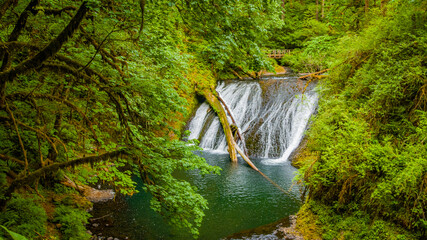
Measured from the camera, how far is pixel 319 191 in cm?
619

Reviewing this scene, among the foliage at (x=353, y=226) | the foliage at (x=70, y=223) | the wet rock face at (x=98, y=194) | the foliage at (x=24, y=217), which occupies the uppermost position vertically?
the foliage at (x=353, y=226)

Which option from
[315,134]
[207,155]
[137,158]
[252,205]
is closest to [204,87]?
[207,155]

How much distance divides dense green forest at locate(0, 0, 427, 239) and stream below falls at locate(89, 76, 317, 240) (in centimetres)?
116

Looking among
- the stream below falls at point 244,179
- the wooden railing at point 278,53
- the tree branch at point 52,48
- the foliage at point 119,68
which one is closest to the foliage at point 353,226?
the stream below falls at point 244,179

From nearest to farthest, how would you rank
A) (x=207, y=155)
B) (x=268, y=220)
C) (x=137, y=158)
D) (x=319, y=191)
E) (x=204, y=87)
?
(x=137, y=158), (x=319, y=191), (x=268, y=220), (x=207, y=155), (x=204, y=87)

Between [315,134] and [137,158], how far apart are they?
4.30m

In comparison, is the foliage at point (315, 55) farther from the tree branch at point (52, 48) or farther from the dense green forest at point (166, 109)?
the tree branch at point (52, 48)

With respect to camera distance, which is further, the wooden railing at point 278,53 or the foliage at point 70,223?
the wooden railing at point 278,53

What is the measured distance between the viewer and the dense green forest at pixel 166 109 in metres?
3.49

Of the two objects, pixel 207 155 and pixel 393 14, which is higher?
pixel 393 14

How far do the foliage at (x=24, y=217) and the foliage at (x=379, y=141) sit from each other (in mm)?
5061

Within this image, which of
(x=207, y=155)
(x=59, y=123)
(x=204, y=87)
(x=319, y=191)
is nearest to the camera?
(x=59, y=123)

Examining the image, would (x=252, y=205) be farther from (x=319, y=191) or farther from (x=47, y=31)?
(x=47, y=31)

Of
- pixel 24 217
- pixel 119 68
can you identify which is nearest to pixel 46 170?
pixel 24 217
